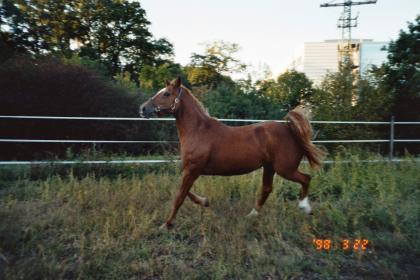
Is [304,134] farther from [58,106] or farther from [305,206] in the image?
[58,106]

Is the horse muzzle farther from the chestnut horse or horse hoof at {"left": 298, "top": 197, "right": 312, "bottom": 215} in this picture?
horse hoof at {"left": 298, "top": 197, "right": 312, "bottom": 215}

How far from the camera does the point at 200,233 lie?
17.5 feet

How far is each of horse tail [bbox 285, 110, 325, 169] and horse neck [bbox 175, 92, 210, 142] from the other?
1.21m

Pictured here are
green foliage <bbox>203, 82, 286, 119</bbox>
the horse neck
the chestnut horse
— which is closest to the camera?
the chestnut horse

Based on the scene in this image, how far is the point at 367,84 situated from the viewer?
1496 centimetres

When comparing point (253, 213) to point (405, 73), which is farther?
point (405, 73)

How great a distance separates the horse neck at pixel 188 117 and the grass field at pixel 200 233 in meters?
1.16

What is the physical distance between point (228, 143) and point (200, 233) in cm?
124

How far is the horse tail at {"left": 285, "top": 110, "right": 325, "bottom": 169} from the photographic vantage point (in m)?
5.86

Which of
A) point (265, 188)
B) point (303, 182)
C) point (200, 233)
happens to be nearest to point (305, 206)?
point (303, 182)

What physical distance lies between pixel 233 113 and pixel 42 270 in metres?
12.3

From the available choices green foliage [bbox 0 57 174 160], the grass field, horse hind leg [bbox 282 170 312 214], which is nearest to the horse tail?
horse hind leg [bbox 282 170 312 214]

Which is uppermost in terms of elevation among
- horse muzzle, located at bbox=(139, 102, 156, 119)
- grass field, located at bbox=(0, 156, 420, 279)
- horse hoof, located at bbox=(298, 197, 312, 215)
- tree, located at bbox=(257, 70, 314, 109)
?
tree, located at bbox=(257, 70, 314, 109)

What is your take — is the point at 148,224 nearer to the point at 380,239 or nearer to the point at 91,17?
the point at 380,239
